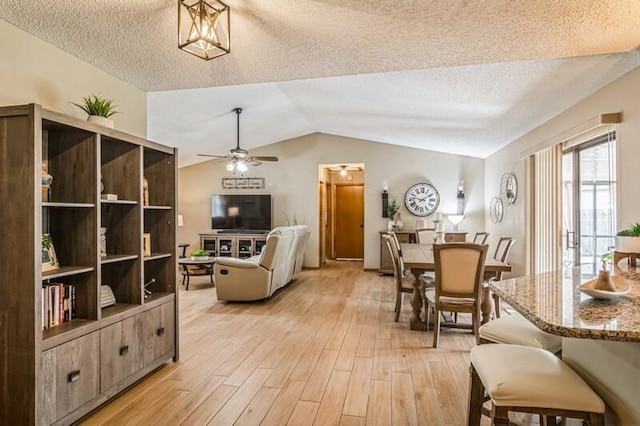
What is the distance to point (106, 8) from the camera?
1.95 metres

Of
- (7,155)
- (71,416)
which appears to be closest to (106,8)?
(7,155)

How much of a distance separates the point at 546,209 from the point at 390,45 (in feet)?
11.1

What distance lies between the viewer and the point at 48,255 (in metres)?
2.17

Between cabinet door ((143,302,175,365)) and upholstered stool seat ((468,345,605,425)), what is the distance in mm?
2273

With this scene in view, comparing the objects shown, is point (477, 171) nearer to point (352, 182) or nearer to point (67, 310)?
point (352, 182)

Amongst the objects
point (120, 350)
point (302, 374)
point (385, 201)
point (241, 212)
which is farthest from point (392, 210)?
point (120, 350)

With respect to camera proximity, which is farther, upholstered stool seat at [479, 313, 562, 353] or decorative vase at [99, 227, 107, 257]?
decorative vase at [99, 227, 107, 257]

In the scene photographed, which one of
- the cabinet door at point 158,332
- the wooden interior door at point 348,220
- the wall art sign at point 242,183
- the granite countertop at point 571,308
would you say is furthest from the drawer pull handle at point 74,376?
the wooden interior door at point 348,220

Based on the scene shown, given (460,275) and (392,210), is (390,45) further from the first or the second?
(392,210)

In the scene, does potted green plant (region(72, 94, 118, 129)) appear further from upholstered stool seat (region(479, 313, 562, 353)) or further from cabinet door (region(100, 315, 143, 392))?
upholstered stool seat (region(479, 313, 562, 353))

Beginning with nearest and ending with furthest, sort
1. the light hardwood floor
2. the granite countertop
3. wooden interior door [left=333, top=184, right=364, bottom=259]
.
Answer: the granite countertop < the light hardwood floor < wooden interior door [left=333, top=184, right=364, bottom=259]

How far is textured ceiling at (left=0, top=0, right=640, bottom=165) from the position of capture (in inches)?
76.0

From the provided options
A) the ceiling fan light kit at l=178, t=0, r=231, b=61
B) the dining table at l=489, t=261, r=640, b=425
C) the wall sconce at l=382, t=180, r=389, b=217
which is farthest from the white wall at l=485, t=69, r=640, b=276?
→ the wall sconce at l=382, t=180, r=389, b=217

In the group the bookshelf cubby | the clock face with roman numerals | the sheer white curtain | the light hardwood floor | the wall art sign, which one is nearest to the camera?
the bookshelf cubby
